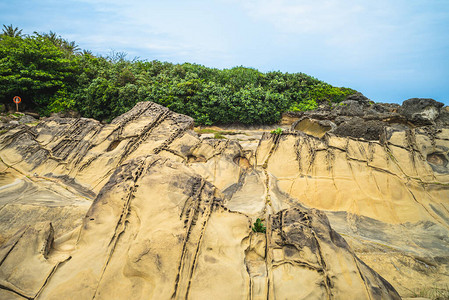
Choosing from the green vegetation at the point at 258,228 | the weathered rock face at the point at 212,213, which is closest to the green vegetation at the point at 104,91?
the weathered rock face at the point at 212,213

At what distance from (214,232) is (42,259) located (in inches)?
88.6

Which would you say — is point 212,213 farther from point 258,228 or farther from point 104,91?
point 104,91

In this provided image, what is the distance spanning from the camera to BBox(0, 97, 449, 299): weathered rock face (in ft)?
9.93

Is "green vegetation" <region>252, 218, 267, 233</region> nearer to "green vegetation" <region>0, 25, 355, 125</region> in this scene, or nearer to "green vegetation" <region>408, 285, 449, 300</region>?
"green vegetation" <region>408, 285, 449, 300</region>

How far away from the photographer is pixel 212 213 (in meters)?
3.87

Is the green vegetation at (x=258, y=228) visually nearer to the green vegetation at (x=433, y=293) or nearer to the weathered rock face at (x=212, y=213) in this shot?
the weathered rock face at (x=212, y=213)

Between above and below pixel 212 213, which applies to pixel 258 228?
below

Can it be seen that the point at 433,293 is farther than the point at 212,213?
Yes

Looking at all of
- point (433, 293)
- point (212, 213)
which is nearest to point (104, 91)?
point (212, 213)

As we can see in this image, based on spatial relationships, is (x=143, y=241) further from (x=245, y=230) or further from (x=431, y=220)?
(x=431, y=220)

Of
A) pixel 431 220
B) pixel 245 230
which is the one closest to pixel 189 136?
pixel 245 230

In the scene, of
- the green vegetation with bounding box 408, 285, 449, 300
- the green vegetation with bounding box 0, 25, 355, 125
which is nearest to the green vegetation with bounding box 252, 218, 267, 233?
the green vegetation with bounding box 408, 285, 449, 300

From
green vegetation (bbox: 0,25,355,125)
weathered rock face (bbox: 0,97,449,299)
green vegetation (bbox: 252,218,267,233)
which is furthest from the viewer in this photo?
green vegetation (bbox: 0,25,355,125)

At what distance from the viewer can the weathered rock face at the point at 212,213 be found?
Result: 119 inches
